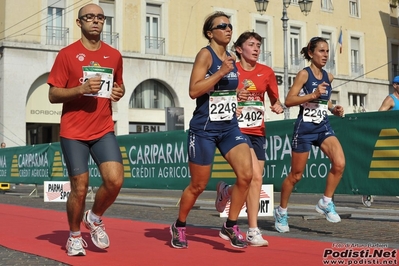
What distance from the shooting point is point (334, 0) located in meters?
45.7

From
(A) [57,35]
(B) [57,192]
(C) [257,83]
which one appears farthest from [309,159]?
(A) [57,35]

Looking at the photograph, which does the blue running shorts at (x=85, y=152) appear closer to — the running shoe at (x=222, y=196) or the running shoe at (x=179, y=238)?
the running shoe at (x=179, y=238)

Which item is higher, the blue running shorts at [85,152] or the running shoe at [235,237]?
the blue running shorts at [85,152]

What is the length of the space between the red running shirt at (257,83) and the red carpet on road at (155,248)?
46.9 inches

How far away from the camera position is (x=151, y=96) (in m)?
37.7

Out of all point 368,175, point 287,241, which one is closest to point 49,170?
point 368,175

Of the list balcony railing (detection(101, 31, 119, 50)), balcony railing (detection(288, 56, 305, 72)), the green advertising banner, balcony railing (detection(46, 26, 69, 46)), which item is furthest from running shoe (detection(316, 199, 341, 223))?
balcony railing (detection(288, 56, 305, 72))

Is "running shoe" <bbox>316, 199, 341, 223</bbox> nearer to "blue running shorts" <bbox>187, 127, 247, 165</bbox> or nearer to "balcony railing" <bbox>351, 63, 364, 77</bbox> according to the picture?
"blue running shorts" <bbox>187, 127, 247, 165</bbox>

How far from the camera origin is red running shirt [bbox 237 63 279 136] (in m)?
7.77

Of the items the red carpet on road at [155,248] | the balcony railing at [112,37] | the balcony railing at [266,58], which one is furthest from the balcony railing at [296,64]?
the red carpet on road at [155,248]

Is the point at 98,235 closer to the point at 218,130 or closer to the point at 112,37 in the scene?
the point at 218,130

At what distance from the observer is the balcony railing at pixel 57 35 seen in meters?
34.4

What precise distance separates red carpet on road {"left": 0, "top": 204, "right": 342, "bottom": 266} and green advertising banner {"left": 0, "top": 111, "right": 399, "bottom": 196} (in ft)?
9.99

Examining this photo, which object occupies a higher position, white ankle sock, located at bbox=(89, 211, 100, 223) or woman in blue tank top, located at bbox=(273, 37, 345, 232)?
woman in blue tank top, located at bbox=(273, 37, 345, 232)
